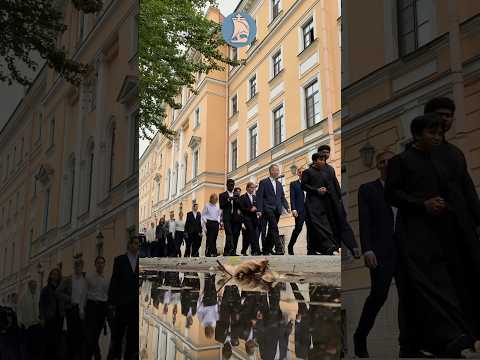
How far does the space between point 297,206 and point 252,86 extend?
1.13 ft

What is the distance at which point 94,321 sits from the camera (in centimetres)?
85

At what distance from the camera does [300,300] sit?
43.3 inches

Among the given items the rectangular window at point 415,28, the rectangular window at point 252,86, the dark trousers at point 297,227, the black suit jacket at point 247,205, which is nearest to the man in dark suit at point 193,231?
the black suit jacket at point 247,205

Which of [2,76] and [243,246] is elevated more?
[2,76]

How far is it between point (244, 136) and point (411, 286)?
21.7 inches

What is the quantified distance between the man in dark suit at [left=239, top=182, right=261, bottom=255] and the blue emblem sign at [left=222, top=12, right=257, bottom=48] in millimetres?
381

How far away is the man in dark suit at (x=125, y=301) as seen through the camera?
32.4 inches

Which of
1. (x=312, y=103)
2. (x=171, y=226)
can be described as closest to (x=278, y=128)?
(x=312, y=103)

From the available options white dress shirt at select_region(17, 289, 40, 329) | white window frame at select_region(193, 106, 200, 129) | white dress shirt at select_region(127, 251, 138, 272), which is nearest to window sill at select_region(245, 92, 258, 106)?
white window frame at select_region(193, 106, 200, 129)

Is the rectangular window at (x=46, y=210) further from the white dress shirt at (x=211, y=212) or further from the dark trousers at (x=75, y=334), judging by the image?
the white dress shirt at (x=211, y=212)

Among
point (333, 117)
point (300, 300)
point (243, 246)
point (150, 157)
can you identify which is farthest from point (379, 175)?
point (150, 157)

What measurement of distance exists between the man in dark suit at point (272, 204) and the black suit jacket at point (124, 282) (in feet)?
0.98

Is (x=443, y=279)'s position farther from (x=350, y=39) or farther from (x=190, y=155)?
(x=190, y=155)

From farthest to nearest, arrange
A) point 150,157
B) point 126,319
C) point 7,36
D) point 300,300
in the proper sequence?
point 150,157 → point 300,300 → point 126,319 → point 7,36
